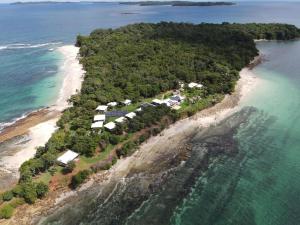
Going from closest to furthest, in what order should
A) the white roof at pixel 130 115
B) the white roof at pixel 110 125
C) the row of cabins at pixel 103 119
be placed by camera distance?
the white roof at pixel 110 125 → the row of cabins at pixel 103 119 → the white roof at pixel 130 115

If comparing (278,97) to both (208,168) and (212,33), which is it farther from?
(212,33)

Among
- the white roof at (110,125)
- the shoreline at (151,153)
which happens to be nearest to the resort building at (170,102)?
the shoreline at (151,153)

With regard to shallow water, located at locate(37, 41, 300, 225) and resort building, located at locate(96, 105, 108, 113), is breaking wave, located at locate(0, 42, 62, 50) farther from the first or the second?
shallow water, located at locate(37, 41, 300, 225)

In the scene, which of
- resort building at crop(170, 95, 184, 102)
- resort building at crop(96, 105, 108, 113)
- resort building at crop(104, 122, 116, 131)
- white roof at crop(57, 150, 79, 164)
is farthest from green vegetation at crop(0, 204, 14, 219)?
resort building at crop(170, 95, 184, 102)

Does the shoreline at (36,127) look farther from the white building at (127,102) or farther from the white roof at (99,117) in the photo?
the white building at (127,102)

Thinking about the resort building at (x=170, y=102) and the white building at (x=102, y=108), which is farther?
the resort building at (x=170, y=102)

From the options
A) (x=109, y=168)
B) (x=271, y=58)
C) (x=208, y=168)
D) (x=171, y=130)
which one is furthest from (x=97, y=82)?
(x=271, y=58)
